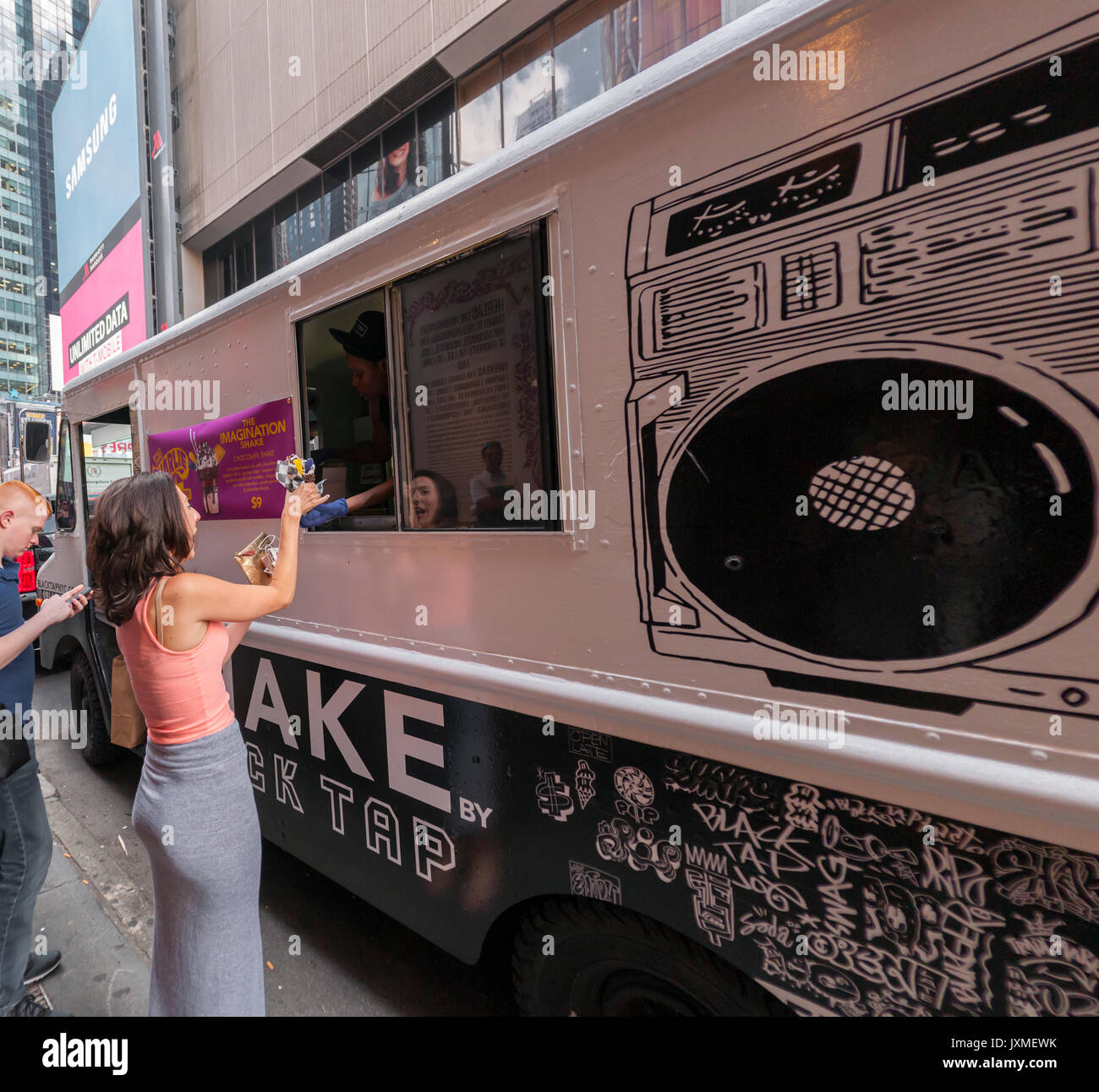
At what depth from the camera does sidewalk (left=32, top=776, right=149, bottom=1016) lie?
2627 millimetres

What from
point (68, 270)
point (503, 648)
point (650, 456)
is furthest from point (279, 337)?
point (68, 270)

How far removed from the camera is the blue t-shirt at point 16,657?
241 cm

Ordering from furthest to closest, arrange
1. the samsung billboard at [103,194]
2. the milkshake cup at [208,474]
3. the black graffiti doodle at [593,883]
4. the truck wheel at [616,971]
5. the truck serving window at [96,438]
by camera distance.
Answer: the samsung billboard at [103,194], the truck serving window at [96,438], the milkshake cup at [208,474], the black graffiti doodle at [593,883], the truck wheel at [616,971]

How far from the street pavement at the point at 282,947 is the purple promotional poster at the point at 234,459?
77.9 inches

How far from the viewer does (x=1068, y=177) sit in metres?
1.00

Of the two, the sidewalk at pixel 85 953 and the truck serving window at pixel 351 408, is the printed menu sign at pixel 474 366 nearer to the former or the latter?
the truck serving window at pixel 351 408

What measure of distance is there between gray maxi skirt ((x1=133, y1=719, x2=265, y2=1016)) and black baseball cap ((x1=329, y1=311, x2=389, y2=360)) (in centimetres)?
142

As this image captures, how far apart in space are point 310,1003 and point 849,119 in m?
3.36

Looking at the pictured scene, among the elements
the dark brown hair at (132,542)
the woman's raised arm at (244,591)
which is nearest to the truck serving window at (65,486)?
the dark brown hair at (132,542)

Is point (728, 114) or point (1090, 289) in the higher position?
point (728, 114)

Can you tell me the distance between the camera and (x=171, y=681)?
1829 millimetres

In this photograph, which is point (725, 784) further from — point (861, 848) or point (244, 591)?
point (244, 591)

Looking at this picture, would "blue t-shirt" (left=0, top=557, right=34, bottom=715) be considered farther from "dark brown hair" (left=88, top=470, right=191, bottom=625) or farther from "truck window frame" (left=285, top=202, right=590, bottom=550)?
"truck window frame" (left=285, top=202, right=590, bottom=550)
